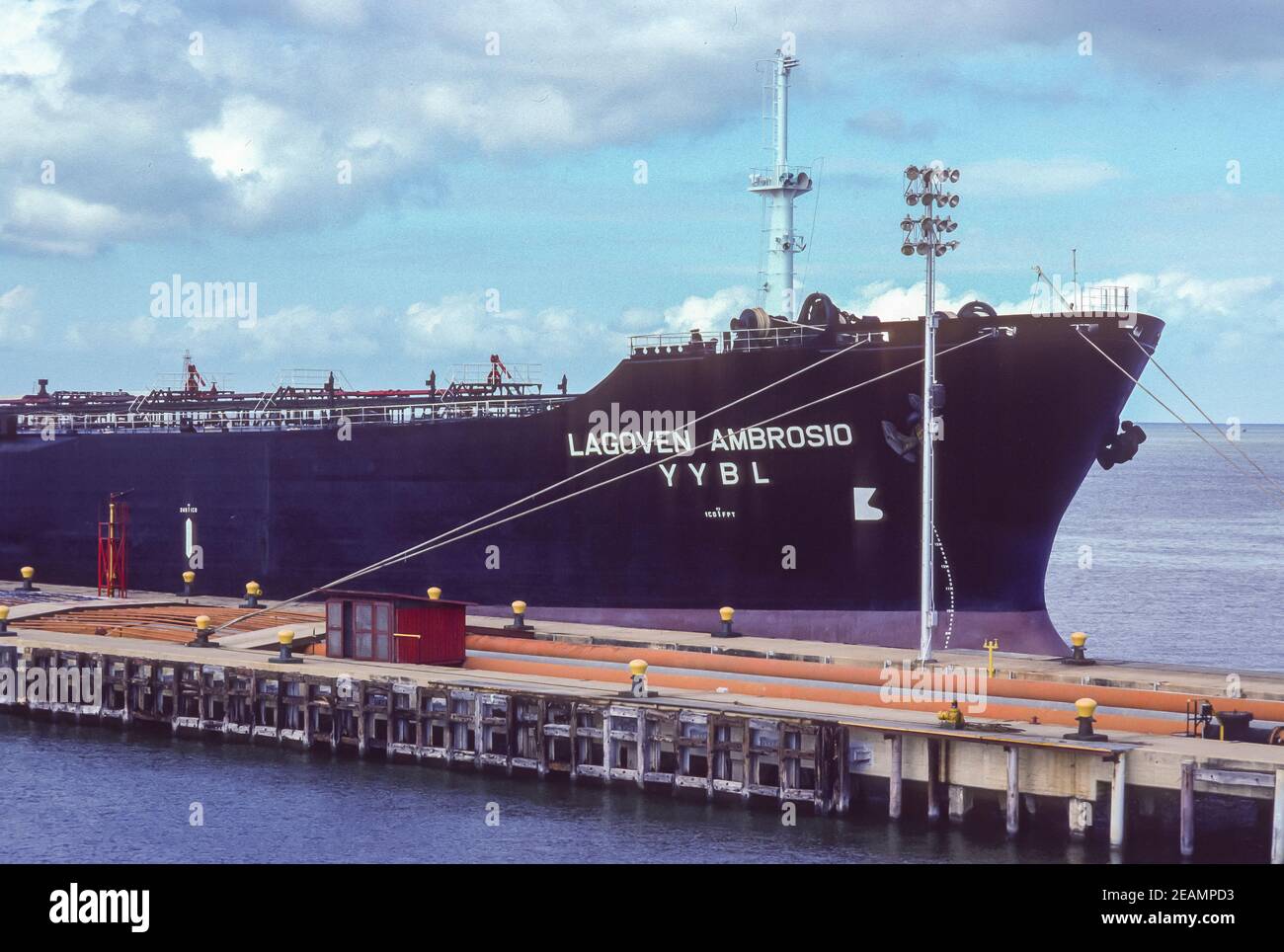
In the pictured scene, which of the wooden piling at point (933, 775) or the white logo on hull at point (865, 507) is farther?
the white logo on hull at point (865, 507)

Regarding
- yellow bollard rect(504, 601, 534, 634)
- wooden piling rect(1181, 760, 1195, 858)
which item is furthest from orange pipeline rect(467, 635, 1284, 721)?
wooden piling rect(1181, 760, 1195, 858)

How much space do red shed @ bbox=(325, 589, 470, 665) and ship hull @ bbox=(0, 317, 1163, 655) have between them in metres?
6.24

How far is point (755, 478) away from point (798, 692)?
8683 mm

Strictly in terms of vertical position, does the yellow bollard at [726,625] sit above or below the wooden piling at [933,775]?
above

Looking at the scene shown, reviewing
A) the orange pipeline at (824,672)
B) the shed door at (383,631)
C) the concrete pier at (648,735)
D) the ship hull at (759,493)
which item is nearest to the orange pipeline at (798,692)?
the concrete pier at (648,735)

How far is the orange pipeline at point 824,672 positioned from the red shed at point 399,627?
2.39 m

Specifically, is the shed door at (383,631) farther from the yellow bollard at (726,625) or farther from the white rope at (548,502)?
the yellow bollard at (726,625)

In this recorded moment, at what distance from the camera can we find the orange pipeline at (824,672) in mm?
31828

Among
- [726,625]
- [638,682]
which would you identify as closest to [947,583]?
→ [726,625]

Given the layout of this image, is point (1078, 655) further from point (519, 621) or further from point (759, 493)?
point (519, 621)
